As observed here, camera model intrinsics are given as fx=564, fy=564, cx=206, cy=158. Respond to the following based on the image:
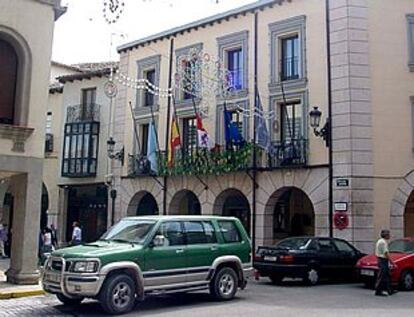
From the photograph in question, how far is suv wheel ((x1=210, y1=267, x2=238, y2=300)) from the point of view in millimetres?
12695

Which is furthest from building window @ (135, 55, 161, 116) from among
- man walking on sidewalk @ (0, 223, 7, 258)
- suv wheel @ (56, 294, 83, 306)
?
suv wheel @ (56, 294, 83, 306)

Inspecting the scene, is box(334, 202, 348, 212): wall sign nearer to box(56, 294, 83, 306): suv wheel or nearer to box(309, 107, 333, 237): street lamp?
box(309, 107, 333, 237): street lamp

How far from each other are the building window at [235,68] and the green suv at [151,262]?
35.0ft

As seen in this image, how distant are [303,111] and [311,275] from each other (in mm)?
7040

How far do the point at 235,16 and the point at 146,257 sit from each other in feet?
48.6

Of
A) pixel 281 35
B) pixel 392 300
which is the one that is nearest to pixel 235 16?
pixel 281 35

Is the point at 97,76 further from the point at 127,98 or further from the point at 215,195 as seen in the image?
the point at 215,195

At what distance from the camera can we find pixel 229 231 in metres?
13.5

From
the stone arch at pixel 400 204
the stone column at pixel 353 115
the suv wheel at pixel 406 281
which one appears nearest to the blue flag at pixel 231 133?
the stone column at pixel 353 115

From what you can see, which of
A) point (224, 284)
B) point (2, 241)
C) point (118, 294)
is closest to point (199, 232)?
point (224, 284)

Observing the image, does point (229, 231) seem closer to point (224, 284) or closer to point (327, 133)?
point (224, 284)

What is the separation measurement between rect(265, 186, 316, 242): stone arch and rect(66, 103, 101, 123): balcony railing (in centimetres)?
1175

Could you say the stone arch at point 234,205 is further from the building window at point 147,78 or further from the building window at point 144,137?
the building window at point 147,78

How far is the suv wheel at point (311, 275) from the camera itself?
1612 centimetres
